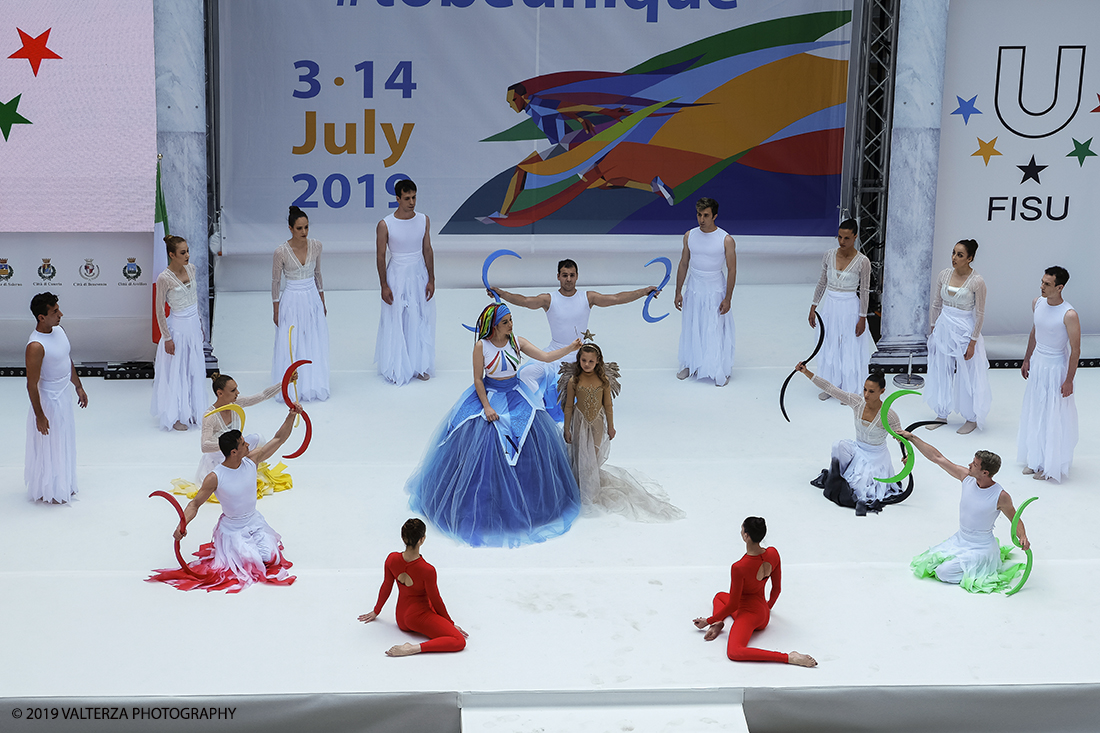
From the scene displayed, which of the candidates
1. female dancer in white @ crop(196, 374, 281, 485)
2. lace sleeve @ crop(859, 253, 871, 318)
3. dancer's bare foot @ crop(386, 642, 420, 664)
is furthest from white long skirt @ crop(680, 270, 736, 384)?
dancer's bare foot @ crop(386, 642, 420, 664)

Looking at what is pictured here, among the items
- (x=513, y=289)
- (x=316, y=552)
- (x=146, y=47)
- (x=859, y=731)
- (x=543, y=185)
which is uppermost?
(x=146, y=47)

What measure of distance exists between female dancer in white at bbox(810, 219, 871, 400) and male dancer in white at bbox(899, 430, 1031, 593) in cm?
316

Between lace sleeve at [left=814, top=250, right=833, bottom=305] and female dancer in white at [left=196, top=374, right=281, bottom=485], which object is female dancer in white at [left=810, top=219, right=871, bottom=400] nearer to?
lace sleeve at [left=814, top=250, right=833, bottom=305]

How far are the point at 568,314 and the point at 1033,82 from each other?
16.3 ft

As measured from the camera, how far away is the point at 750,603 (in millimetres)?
5926

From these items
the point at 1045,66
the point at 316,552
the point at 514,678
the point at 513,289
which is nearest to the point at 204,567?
the point at 316,552

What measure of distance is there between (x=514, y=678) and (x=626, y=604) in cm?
98

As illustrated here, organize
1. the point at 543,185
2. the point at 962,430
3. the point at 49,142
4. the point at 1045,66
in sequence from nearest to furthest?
the point at 962,430 < the point at 49,142 < the point at 1045,66 < the point at 543,185

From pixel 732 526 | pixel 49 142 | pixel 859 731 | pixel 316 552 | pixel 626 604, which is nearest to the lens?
pixel 859 731

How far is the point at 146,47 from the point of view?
9727 millimetres

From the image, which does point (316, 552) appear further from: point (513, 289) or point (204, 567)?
point (513, 289)

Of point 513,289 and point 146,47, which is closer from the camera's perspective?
point 146,47

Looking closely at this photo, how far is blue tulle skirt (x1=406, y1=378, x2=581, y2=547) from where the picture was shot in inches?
278

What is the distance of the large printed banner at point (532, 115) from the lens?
12289 millimetres
